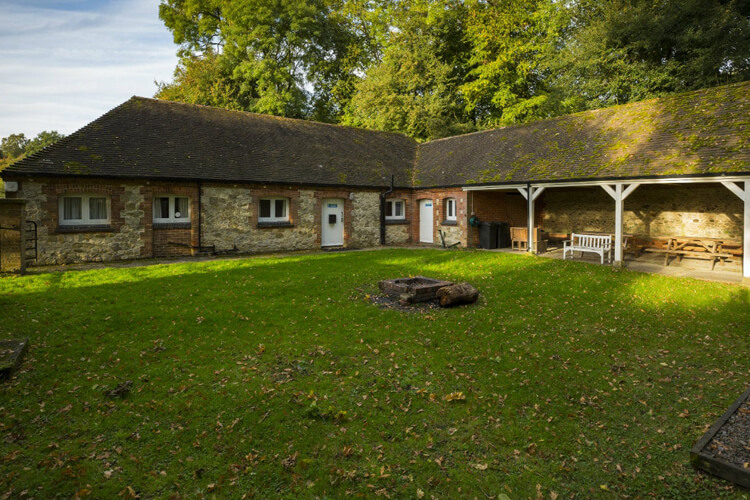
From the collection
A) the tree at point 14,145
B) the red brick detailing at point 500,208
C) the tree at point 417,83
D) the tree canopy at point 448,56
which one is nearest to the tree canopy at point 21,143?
the tree at point 14,145

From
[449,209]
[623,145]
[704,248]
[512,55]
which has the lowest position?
[704,248]

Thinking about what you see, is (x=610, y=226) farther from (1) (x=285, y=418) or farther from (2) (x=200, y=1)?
(2) (x=200, y=1)

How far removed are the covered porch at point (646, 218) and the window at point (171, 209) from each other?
11117 millimetres

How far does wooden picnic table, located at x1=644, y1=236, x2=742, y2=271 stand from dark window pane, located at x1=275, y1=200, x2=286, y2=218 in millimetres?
13776

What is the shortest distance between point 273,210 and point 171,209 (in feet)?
12.4

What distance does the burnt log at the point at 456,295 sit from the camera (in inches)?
316

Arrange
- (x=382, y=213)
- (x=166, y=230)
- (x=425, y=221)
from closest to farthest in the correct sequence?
1. (x=166, y=230)
2. (x=382, y=213)
3. (x=425, y=221)

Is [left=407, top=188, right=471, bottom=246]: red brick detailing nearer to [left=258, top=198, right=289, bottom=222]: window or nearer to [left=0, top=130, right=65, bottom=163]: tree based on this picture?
[left=258, top=198, right=289, bottom=222]: window

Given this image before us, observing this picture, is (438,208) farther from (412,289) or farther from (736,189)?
(412,289)

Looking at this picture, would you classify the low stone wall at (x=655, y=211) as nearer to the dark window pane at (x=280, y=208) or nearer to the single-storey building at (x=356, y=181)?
the single-storey building at (x=356, y=181)

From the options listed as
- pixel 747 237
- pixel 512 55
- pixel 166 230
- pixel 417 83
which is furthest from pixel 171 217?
pixel 512 55

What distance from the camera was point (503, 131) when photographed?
63.0 ft

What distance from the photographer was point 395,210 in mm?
19984

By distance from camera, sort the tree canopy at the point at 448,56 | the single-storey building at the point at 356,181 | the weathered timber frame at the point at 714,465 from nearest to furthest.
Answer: the weathered timber frame at the point at 714,465
the single-storey building at the point at 356,181
the tree canopy at the point at 448,56
